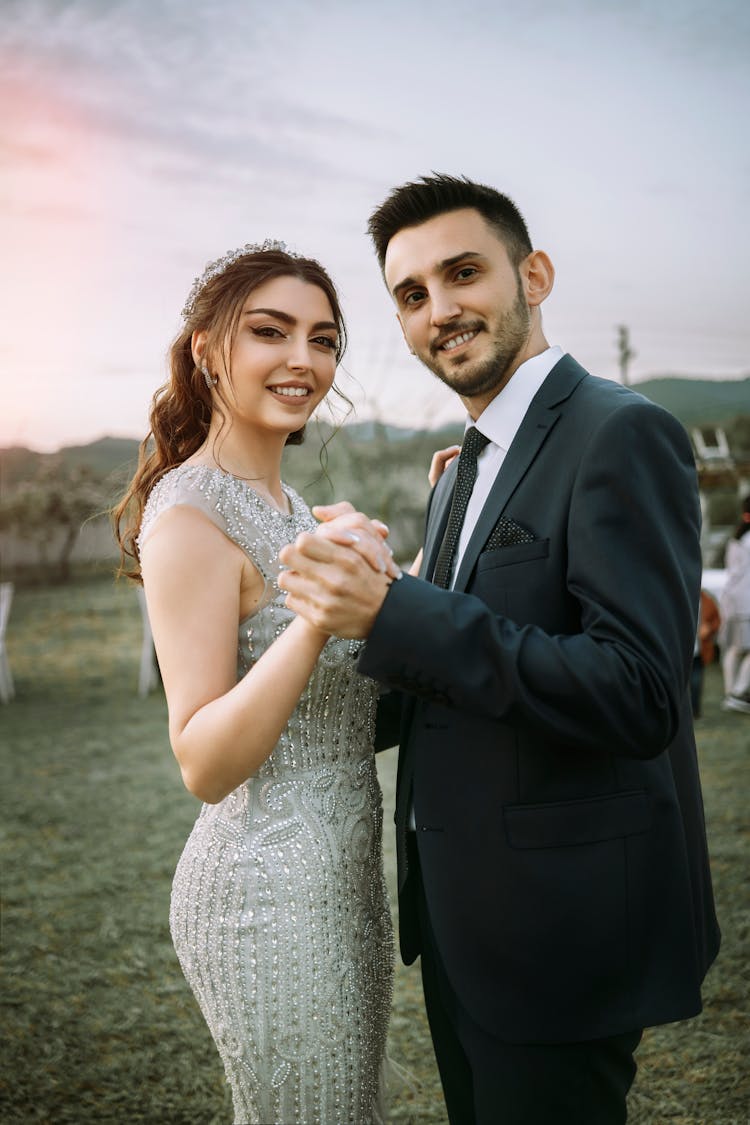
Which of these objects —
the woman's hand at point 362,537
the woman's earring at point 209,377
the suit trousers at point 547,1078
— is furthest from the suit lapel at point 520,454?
the suit trousers at point 547,1078

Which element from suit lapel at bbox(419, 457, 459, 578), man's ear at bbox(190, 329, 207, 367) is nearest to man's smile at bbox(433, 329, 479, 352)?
suit lapel at bbox(419, 457, 459, 578)

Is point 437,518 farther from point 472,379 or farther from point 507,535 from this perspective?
point 507,535

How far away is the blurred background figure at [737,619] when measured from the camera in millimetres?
8266

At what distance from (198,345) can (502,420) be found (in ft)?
2.39

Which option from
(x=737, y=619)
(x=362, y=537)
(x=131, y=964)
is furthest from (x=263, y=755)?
(x=737, y=619)

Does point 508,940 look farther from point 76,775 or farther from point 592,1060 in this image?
point 76,775

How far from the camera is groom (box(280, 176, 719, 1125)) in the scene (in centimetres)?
135

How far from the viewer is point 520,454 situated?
162 cm

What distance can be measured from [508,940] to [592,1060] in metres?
0.28

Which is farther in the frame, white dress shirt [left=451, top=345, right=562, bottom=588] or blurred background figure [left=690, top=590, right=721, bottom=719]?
blurred background figure [left=690, top=590, right=721, bottom=719]

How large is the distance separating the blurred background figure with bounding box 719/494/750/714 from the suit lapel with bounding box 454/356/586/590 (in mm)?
7221

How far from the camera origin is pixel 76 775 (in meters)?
7.33

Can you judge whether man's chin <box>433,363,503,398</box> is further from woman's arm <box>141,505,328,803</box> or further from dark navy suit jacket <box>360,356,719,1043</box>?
woman's arm <box>141,505,328,803</box>

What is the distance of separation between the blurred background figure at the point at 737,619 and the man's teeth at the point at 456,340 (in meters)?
7.17
